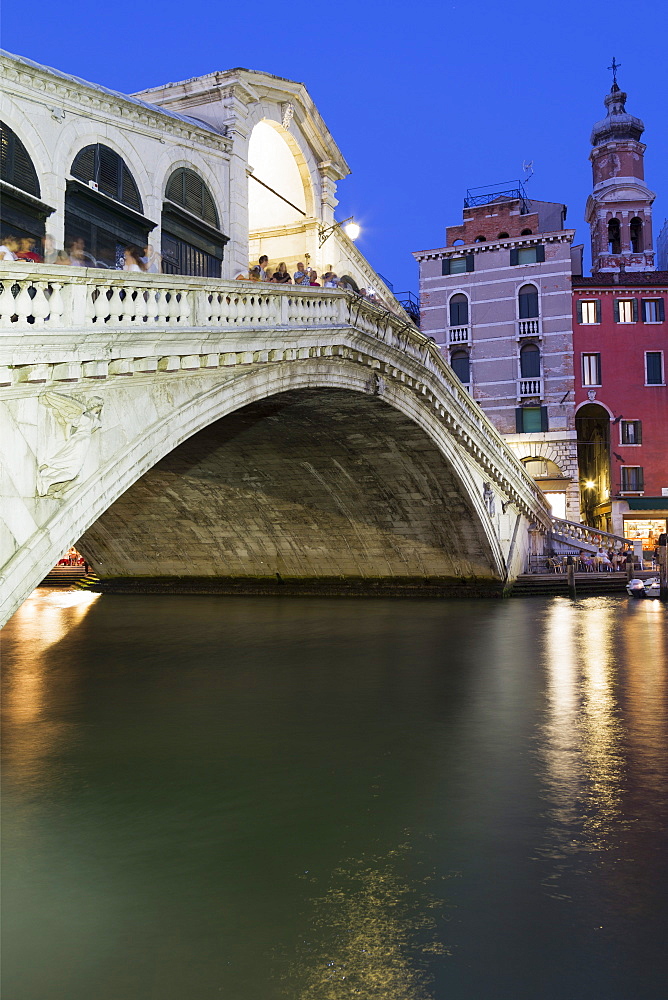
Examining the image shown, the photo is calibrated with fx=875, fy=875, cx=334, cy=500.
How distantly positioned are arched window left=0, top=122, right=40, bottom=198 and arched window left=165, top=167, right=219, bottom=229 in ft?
11.3

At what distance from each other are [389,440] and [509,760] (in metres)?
14.3

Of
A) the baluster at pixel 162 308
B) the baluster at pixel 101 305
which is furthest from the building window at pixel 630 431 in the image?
the baluster at pixel 101 305

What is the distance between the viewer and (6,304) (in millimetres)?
7680

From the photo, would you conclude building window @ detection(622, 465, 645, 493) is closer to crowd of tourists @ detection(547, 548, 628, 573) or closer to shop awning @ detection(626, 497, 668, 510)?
shop awning @ detection(626, 497, 668, 510)

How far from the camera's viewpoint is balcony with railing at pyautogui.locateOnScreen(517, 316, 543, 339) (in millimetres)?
35175

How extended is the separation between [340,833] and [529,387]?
3115cm

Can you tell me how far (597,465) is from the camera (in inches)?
1538

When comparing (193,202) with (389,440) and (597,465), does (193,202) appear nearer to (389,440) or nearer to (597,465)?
(389,440)

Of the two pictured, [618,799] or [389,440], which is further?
[389,440]

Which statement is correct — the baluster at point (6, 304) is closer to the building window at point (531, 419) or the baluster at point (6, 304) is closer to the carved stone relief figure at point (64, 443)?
the carved stone relief figure at point (64, 443)

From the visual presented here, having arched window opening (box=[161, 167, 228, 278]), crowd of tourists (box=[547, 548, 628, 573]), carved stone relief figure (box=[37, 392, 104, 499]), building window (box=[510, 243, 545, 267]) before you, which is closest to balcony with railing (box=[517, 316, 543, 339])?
building window (box=[510, 243, 545, 267])

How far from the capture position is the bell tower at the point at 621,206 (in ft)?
139

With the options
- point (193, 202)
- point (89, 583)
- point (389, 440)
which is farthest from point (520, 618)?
point (89, 583)

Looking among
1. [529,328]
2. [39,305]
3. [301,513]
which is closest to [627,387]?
[529,328]
